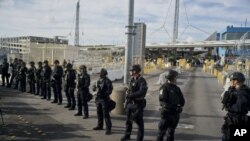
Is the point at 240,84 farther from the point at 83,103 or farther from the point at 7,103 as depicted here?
the point at 7,103

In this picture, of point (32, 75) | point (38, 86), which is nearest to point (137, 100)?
point (38, 86)

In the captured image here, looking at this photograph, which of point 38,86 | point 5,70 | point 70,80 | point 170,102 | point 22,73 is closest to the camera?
point 170,102

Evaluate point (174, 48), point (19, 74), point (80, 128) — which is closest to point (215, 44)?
point (174, 48)

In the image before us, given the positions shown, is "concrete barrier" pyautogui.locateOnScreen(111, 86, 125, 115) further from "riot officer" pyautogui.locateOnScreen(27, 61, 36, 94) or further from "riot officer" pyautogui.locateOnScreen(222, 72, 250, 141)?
"riot officer" pyautogui.locateOnScreen(27, 61, 36, 94)

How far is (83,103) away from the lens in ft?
37.8

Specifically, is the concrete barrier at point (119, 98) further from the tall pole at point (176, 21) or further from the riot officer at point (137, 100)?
the tall pole at point (176, 21)

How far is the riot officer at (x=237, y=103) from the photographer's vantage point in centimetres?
662

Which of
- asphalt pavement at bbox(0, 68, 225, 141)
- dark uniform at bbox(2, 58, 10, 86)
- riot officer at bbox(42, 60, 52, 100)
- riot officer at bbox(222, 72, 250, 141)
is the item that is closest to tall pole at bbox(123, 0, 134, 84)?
asphalt pavement at bbox(0, 68, 225, 141)

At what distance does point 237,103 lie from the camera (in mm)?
6641

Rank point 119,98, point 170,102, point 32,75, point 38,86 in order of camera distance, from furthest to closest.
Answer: point 32,75, point 38,86, point 119,98, point 170,102

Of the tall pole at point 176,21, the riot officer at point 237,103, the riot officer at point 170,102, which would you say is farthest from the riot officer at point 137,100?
the tall pole at point 176,21

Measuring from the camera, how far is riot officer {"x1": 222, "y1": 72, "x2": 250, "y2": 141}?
6.62 metres

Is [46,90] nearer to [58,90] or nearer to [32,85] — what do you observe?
[58,90]

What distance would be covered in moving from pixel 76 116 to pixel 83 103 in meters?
0.71
